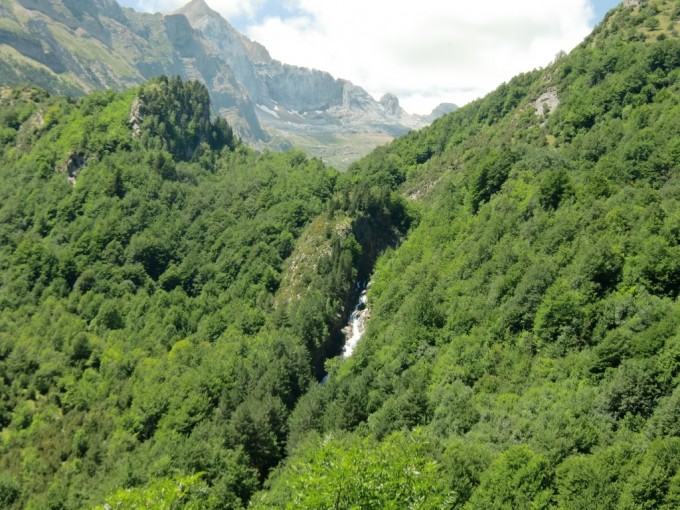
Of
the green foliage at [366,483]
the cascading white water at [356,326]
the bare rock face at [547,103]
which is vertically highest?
the bare rock face at [547,103]

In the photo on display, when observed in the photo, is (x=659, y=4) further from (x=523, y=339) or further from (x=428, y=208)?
(x=523, y=339)

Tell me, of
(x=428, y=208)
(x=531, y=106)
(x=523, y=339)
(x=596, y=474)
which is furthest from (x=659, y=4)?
(x=596, y=474)

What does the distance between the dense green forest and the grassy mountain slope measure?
30cm

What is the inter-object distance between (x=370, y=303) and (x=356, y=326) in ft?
19.6

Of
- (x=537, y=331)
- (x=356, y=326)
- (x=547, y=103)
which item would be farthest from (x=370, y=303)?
(x=547, y=103)

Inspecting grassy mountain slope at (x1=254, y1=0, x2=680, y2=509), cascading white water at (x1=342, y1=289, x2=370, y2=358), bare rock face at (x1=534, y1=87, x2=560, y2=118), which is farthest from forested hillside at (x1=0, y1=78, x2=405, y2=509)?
bare rock face at (x1=534, y1=87, x2=560, y2=118)

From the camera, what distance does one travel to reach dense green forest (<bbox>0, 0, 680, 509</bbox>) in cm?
4031

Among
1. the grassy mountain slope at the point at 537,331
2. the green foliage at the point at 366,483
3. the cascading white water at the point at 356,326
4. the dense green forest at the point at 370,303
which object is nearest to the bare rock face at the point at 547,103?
the grassy mountain slope at the point at 537,331

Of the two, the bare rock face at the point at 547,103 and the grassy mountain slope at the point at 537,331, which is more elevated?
the bare rock face at the point at 547,103

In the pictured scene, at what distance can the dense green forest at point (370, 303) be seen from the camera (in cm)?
4031

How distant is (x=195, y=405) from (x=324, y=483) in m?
61.0

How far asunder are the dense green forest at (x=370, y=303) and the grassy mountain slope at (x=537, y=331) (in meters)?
0.30

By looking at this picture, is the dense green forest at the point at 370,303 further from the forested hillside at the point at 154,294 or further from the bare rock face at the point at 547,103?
the bare rock face at the point at 547,103

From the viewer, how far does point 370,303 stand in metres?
108
